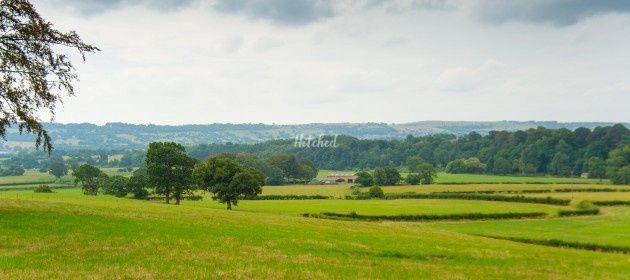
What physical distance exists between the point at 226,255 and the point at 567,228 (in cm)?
5633

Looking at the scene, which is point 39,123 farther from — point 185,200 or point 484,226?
point 185,200

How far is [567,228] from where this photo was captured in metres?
68.6

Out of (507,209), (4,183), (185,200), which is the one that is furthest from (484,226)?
(4,183)

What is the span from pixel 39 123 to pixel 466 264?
25342 millimetres

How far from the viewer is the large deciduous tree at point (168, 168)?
95.7 meters

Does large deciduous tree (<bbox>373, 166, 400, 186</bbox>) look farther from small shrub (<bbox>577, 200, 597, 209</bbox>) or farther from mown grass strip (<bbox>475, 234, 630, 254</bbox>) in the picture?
mown grass strip (<bbox>475, 234, 630, 254</bbox>)

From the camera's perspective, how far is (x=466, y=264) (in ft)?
88.1

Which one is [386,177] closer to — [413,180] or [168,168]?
[413,180]

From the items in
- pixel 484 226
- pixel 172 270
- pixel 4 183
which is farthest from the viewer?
pixel 4 183

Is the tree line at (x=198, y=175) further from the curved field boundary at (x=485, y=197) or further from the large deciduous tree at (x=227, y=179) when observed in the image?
the curved field boundary at (x=485, y=197)

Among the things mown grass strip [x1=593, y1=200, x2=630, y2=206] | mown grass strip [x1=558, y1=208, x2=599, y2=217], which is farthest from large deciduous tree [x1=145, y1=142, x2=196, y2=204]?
mown grass strip [x1=593, y1=200, x2=630, y2=206]

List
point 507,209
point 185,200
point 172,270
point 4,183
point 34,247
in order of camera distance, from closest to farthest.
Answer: point 172,270 → point 34,247 → point 507,209 → point 185,200 → point 4,183

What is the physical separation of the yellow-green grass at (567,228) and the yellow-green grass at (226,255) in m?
25.7

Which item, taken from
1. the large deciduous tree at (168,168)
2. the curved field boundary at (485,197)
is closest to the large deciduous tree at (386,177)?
the curved field boundary at (485,197)
